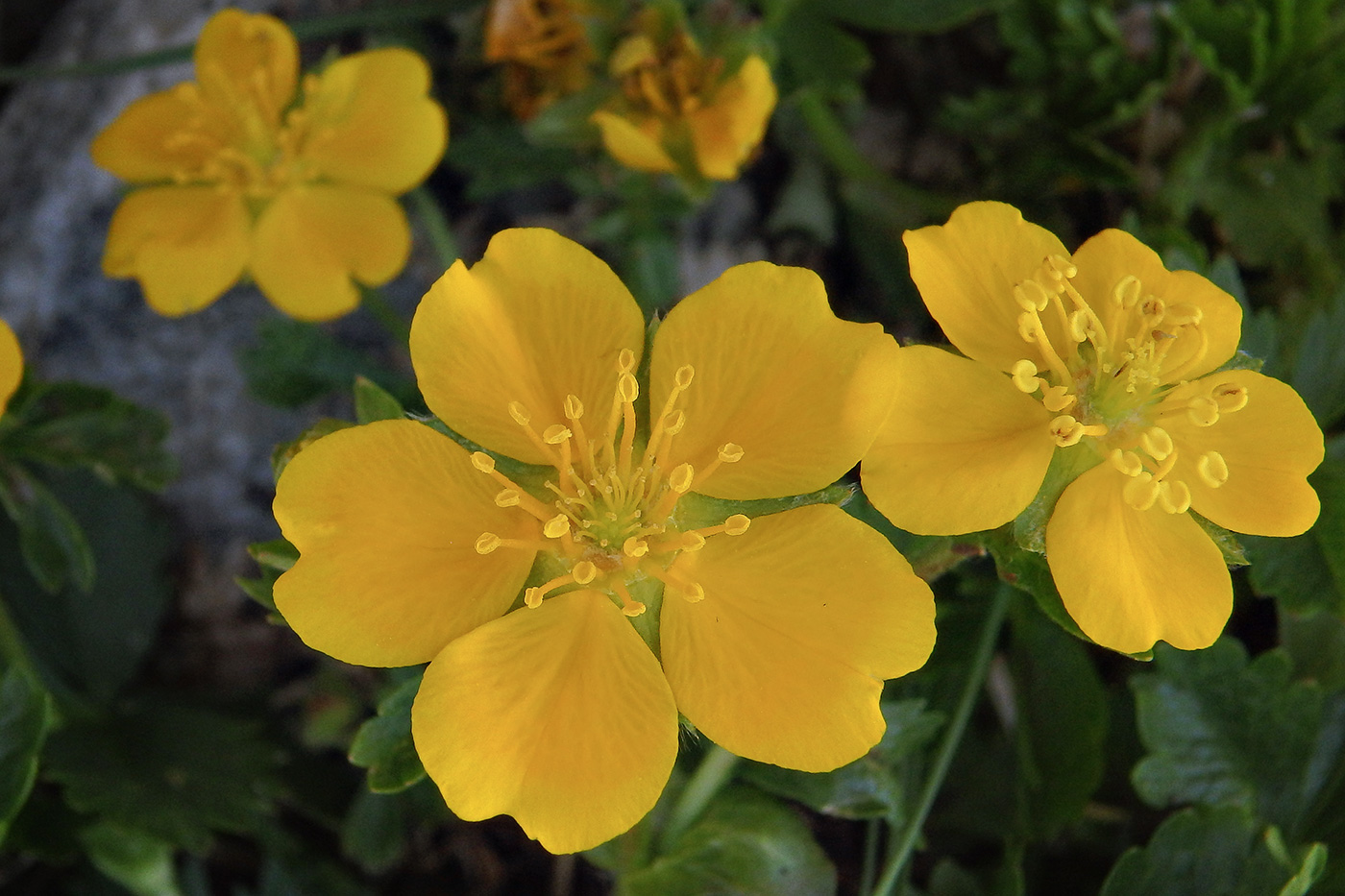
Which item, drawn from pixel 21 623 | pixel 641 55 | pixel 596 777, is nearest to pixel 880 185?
pixel 641 55

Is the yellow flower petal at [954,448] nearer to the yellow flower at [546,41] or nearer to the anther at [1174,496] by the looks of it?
the anther at [1174,496]

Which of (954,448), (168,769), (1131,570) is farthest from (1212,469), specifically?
(168,769)

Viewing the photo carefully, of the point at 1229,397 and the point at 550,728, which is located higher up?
the point at 1229,397

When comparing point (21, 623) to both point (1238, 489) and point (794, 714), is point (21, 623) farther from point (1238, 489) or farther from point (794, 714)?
point (1238, 489)

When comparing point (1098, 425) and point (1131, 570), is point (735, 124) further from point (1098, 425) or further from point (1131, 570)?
point (1131, 570)

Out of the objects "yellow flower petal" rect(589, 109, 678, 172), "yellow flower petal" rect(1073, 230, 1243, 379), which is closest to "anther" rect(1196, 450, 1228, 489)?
"yellow flower petal" rect(1073, 230, 1243, 379)

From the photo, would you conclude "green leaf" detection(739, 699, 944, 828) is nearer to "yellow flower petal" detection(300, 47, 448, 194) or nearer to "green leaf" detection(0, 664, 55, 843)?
"green leaf" detection(0, 664, 55, 843)
